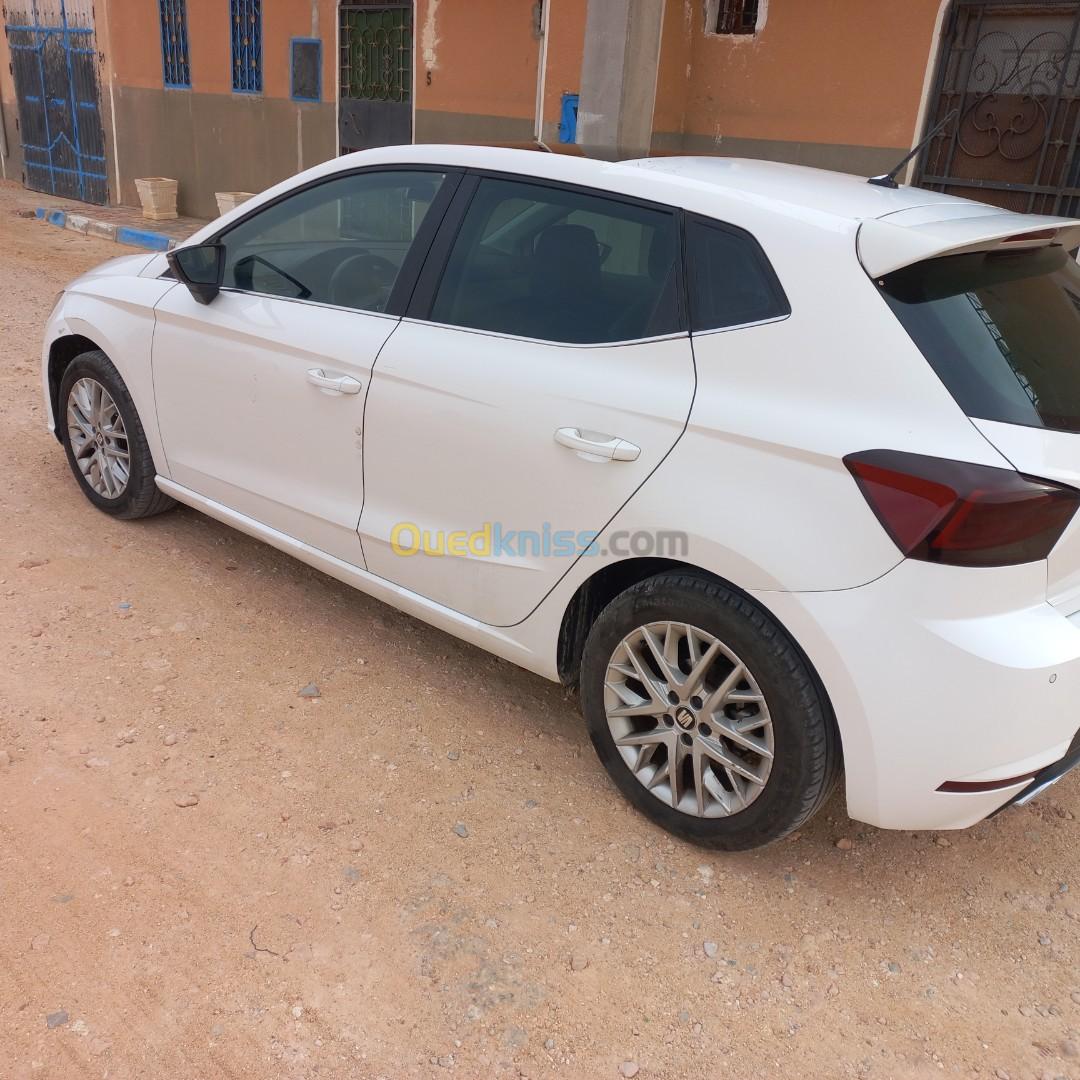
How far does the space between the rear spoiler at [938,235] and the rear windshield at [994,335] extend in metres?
0.04

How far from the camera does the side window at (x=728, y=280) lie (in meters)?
2.42

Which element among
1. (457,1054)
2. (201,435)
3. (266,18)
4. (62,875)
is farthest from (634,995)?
(266,18)

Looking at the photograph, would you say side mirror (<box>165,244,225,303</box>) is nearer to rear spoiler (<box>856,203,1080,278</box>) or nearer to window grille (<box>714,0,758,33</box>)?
rear spoiler (<box>856,203,1080,278</box>)

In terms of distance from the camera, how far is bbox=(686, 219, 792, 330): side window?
2.42 metres

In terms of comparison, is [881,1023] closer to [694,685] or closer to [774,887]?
[774,887]

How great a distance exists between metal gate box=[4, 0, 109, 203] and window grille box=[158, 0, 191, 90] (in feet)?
4.90

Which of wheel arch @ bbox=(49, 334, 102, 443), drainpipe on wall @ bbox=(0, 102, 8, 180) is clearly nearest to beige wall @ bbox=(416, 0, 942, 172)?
wheel arch @ bbox=(49, 334, 102, 443)

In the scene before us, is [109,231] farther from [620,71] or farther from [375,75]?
[620,71]

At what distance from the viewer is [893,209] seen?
8.16 feet

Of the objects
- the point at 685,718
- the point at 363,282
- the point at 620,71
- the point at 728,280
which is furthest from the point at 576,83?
the point at 685,718

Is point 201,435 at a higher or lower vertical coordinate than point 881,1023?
higher

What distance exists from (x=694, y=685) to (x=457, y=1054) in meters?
1.02

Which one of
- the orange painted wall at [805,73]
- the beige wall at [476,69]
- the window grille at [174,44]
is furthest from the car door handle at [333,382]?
the window grille at [174,44]

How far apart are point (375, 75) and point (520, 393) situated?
373 inches
